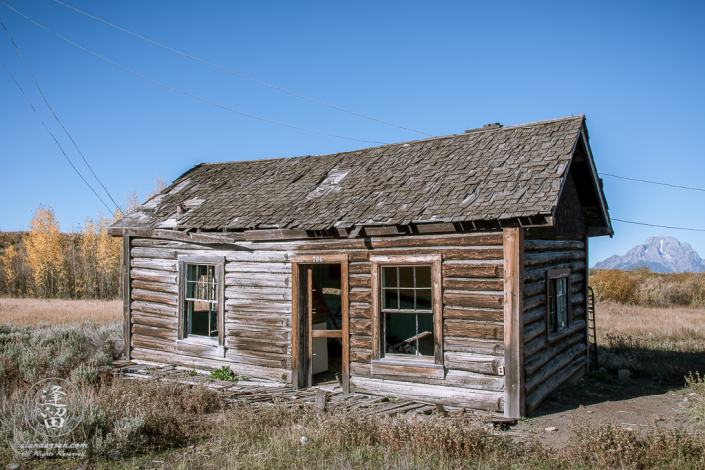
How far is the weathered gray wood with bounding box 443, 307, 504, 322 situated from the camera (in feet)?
22.8

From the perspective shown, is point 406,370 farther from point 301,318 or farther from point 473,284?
point 301,318

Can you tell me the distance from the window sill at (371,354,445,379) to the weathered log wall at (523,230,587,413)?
137cm

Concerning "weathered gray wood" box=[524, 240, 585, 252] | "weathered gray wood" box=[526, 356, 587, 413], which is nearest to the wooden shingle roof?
"weathered gray wood" box=[524, 240, 585, 252]

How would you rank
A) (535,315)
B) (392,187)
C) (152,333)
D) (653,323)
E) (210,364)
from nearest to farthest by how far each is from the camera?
(535,315) → (392,187) → (210,364) → (152,333) → (653,323)

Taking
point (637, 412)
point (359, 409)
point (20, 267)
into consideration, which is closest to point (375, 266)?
point (359, 409)

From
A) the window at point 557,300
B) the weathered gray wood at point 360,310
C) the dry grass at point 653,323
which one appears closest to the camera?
the weathered gray wood at point 360,310

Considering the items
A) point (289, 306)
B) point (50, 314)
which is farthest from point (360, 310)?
point (50, 314)

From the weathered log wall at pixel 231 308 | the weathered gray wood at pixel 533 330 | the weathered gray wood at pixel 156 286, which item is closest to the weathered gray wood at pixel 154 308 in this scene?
the weathered log wall at pixel 231 308

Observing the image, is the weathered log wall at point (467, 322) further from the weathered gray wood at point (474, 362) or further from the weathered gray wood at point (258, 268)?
Result: the weathered gray wood at point (258, 268)

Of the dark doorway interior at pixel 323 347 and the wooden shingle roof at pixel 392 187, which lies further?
the dark doorway interior at pixel 323 347

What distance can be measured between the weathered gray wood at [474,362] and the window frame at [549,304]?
1.68 metres

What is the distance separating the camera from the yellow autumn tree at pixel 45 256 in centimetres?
2683

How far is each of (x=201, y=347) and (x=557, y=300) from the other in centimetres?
724

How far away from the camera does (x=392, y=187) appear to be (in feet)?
29.0
